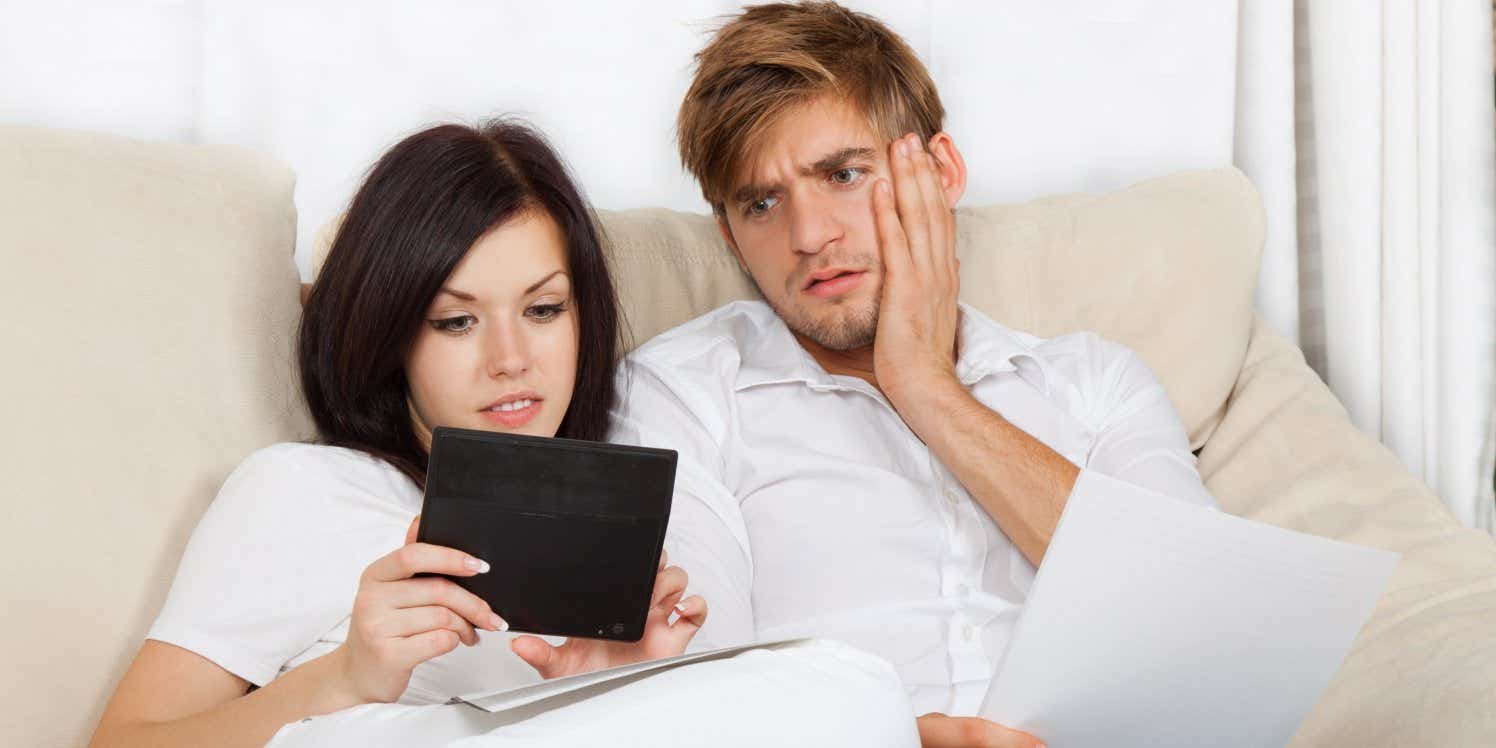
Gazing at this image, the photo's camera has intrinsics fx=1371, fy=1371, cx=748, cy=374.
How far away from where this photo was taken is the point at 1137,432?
5.23ft

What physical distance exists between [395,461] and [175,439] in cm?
19

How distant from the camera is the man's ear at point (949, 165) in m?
1.74

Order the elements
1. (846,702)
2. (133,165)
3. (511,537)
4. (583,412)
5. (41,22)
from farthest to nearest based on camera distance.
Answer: (41,22) → (583,412) → (133,165) → (511,537) → (846,702)

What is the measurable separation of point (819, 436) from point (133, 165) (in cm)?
76

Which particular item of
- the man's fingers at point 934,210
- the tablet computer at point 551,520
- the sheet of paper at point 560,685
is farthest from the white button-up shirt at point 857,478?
the sheet of paper at point 560,685

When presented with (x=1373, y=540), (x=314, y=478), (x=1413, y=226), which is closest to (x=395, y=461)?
(x=314, y=478)

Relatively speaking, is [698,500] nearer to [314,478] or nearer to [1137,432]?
[314,478]

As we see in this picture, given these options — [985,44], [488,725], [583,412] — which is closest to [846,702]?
[488,725]

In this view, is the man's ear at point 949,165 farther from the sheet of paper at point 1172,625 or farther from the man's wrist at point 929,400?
the sheet of paper at point 1172,625

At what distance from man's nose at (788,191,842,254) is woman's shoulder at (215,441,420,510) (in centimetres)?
55

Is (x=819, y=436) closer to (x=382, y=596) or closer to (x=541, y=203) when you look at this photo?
(x=541, y=203)

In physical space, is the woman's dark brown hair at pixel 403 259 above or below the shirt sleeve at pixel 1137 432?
above

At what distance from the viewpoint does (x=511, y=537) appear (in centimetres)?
96

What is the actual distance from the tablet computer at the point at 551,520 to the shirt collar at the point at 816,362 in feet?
1.89
